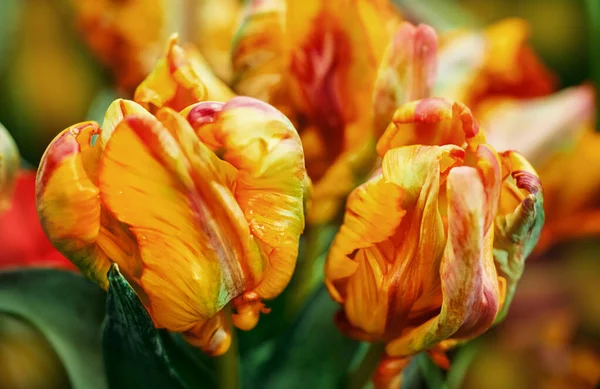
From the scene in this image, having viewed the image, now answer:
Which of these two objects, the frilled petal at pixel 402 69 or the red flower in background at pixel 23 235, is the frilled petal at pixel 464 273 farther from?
the red flower in background at pixel 23 235

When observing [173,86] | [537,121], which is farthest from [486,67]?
[173,86]

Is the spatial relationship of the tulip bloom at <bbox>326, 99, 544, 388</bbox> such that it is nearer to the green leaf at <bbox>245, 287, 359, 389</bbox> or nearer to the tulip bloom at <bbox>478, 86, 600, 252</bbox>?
the green leaf at <bbox>245, 287, 359, 389</bbox>

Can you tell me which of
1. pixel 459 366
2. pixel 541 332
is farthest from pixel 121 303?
pixel 541 332

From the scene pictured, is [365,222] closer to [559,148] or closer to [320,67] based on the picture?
[320,67]

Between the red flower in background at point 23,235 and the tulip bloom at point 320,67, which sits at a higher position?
the tulip bloom at point 320,67

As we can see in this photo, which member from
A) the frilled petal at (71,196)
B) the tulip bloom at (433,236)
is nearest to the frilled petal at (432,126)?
the tulip bloom at (433,236)

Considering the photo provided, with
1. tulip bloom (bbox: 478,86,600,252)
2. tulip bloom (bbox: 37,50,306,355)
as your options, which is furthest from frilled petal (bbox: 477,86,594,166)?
tulip bloom (bbox: 37,50,306,355)
